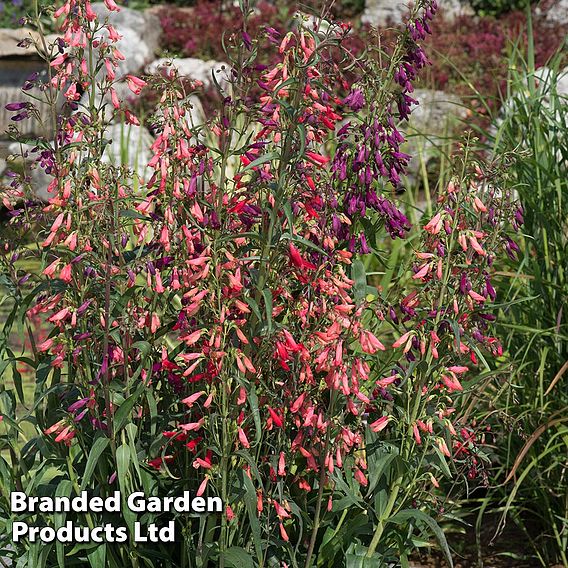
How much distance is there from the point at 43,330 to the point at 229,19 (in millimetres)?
7086

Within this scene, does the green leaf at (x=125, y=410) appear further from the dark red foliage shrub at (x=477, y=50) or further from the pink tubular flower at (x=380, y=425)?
the dark red foliage shrub at (x=477, y=50)

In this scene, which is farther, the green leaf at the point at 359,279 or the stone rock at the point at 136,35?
the stone rock at the point at 136,35

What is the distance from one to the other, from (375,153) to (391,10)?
9.50m

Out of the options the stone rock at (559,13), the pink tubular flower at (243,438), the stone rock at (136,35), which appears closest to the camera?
the pink tubular flower at (243,438)

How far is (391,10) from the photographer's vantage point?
11391mm

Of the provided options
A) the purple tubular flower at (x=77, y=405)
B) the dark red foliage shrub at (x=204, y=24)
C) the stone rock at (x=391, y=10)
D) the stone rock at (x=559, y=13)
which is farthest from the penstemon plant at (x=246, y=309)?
the stone rock at (x=391, y=10)

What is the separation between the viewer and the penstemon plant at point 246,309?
223 cm

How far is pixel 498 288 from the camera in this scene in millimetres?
3809

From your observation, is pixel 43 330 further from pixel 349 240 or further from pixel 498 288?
pixel 349 240

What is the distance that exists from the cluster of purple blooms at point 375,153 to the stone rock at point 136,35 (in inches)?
334

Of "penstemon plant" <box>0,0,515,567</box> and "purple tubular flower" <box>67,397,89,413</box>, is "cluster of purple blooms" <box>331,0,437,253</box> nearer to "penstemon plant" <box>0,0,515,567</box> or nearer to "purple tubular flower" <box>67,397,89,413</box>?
"penstemon plant" <box>0,0,515,567</box>

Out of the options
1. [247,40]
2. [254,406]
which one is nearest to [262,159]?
[247,40]

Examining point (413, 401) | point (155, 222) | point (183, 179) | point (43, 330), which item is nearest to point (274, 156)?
point (183, 179)

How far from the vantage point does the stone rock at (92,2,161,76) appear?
1089 centimetres
